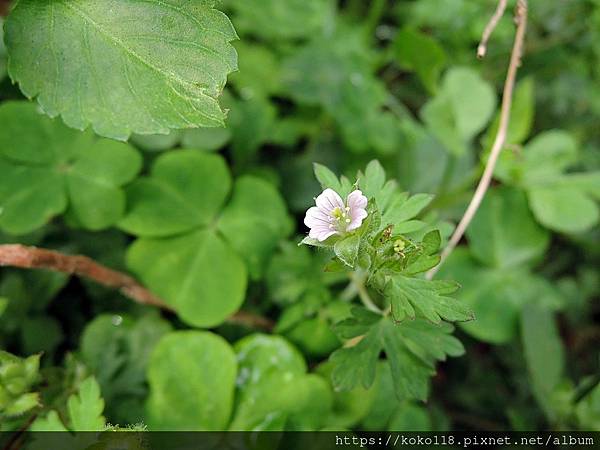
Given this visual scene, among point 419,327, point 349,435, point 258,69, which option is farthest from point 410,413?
point 258,69

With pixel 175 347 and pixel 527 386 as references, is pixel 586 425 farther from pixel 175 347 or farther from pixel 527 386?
pixel 175 347

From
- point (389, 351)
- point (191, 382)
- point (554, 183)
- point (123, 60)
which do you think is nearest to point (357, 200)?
point (389, 351)

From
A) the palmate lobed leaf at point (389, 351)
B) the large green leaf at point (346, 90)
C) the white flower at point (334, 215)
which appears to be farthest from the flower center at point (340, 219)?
the large green leaf at point (346, 90)

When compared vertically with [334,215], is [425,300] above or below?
below

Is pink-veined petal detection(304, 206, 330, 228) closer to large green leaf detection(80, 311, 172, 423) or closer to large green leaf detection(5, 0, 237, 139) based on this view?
large green leaf detection(5, 0, 237, 139)

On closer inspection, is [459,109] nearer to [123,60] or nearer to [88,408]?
[123,60]

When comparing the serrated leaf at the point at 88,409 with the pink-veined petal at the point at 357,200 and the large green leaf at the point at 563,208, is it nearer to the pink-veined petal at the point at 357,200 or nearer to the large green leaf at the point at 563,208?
the pink-veined petal at the point at 357,200
